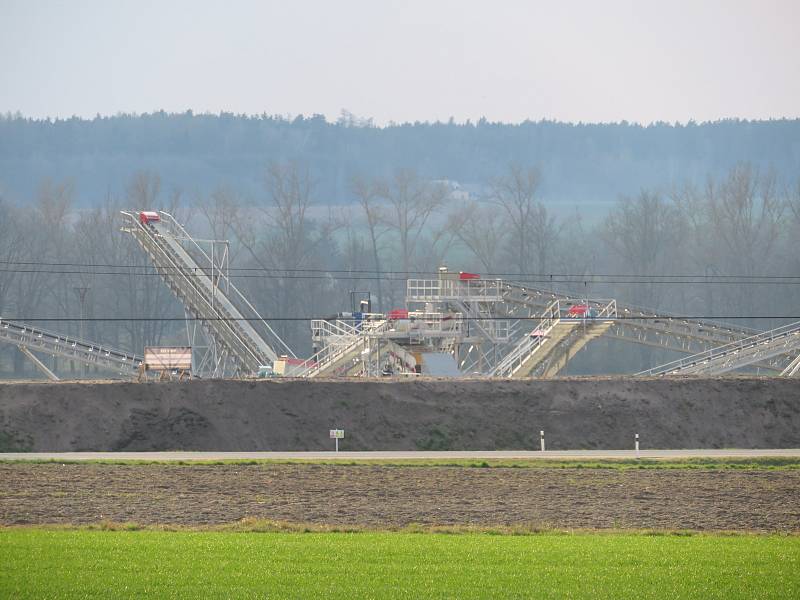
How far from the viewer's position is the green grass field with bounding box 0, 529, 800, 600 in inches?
795

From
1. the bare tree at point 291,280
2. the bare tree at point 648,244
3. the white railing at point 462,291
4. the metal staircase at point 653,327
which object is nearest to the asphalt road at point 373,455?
the metal staircase at point 653,327

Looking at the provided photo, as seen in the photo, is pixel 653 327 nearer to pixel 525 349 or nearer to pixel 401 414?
pixel 525 349

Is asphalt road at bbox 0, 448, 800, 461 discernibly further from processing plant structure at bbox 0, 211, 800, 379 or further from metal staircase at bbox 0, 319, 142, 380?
metal staircase at bbox 0, 319, 142, 380

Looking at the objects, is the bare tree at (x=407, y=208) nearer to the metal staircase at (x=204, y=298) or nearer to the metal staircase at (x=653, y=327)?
the metal staircase at (x=653, y=327)

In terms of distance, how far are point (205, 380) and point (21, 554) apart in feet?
108

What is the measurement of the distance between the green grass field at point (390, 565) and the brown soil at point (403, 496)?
2.61 meters

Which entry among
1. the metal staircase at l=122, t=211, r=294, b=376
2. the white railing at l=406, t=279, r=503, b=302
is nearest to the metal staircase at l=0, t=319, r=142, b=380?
the metal staircase at l=122, t=211, r=294, b=376

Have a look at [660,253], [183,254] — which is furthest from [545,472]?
[660,253]

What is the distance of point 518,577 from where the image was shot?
70.2ft

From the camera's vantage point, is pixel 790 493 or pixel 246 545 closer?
pixel 246 545

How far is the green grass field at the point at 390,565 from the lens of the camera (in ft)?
66.3

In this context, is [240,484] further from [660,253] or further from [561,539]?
[660,253]

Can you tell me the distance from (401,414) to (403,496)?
22.3 meters

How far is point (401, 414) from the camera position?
55.6 m
